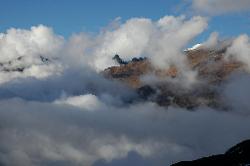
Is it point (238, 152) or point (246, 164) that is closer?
point (246, 164)

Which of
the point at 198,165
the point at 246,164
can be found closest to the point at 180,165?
the point at 198,165

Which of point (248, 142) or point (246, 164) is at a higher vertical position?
point (248, 142)

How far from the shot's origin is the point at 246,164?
323 ft

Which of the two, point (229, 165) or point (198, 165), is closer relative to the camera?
point (229, 165)

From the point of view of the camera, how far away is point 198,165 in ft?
392

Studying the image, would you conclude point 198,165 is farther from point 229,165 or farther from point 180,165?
point 229,165

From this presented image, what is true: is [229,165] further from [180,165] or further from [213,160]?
[180,165]

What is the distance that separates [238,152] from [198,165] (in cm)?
1135

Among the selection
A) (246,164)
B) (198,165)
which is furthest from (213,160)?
(246,164)

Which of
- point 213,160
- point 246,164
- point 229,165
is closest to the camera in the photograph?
point 246,164

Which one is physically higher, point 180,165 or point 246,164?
point 180,165

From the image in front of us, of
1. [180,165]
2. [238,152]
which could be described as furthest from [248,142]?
[180,165]

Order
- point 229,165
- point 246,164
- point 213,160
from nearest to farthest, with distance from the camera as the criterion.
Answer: point 246,164
point 229,165
point 213,160

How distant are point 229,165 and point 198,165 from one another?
13.5 meters
